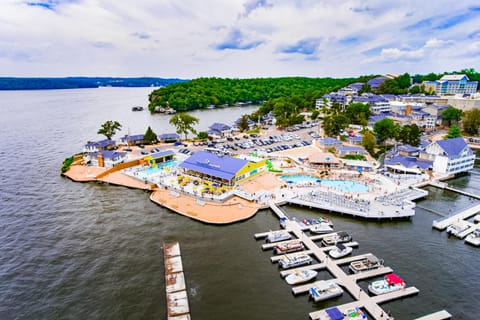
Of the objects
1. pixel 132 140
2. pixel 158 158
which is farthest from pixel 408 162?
pixel 132 140

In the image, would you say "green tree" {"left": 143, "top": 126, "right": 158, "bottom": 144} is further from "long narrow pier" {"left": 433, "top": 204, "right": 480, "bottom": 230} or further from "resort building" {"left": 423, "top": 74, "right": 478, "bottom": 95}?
"resort building" {"left": 423, "top": 74, "right": 478, "bottom": 95}

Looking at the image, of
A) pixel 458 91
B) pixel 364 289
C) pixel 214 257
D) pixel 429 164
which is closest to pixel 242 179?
pixel 214 257

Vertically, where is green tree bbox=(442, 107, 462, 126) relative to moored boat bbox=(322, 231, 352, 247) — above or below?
above

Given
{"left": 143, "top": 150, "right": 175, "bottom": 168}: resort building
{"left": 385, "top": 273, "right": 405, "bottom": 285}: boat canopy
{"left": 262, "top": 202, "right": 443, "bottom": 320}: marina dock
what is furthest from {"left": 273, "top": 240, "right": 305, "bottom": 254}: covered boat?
{"left": 143, "top": 150, "right": 175, "bottom": 168}: resort building

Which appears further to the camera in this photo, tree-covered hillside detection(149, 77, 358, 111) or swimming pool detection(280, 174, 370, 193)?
tree-covered hillside detection(149, 77, 358, 111)

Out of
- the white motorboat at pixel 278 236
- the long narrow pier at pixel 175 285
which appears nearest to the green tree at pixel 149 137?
the long narrow pier at pixel 175 285

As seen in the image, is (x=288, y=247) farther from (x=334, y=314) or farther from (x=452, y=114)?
(x=452, y=114)

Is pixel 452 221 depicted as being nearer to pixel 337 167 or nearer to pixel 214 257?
pixel 337 167
